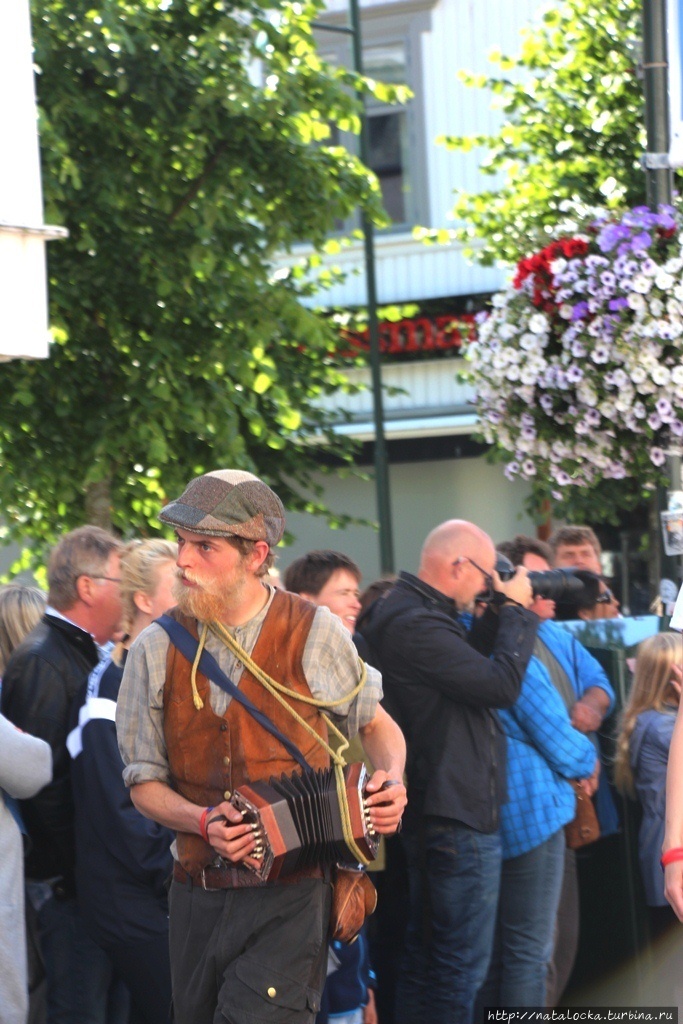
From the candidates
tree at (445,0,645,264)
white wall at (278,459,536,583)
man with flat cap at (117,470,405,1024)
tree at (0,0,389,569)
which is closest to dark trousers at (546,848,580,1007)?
man with flat cap at (117,470,405,1024)

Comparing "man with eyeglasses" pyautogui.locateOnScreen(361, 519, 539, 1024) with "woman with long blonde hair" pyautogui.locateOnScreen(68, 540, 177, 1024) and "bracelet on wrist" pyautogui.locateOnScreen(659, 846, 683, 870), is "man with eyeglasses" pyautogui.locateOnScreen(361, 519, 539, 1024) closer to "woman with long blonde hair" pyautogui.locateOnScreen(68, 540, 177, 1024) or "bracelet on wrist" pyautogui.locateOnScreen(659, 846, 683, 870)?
"woman with long blonde hair" pyautogui.locateOnScreen(68, 540, 177, 1024)

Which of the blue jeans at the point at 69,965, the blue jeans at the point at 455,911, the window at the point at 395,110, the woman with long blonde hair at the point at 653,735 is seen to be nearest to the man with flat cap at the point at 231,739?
the blue jeans at the point at 69,965

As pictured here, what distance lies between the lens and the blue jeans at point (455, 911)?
519cm

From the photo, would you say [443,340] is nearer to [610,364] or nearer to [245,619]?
[610,364]

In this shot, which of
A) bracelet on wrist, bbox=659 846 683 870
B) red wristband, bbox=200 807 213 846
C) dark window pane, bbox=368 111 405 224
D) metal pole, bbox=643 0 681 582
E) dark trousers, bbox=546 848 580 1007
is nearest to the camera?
bracelet on wrist, bbox=659 846 683 870

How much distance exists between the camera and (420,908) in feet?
17.6

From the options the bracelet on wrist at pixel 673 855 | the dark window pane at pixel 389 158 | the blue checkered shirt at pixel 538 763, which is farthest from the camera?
the dark window pane at pixel 389 158

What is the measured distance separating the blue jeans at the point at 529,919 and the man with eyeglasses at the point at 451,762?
29 centimetres

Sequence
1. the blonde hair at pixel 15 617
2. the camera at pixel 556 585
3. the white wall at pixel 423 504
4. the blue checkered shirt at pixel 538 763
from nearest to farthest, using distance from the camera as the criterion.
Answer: the blonde hair at pixel 15 617, the blue checkered shirt at pixel 538 763, the camera at pixel 556 585, the white wall at pixel 423 504

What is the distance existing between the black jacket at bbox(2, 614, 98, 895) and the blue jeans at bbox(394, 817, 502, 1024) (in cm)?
133

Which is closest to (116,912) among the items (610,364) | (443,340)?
(610,364)

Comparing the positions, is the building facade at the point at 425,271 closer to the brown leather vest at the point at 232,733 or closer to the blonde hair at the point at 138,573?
the blonde hair at the point at 138,573

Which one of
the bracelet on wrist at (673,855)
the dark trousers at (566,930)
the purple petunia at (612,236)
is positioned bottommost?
the dark trousers at (566,930)

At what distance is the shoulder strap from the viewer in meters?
3.70
